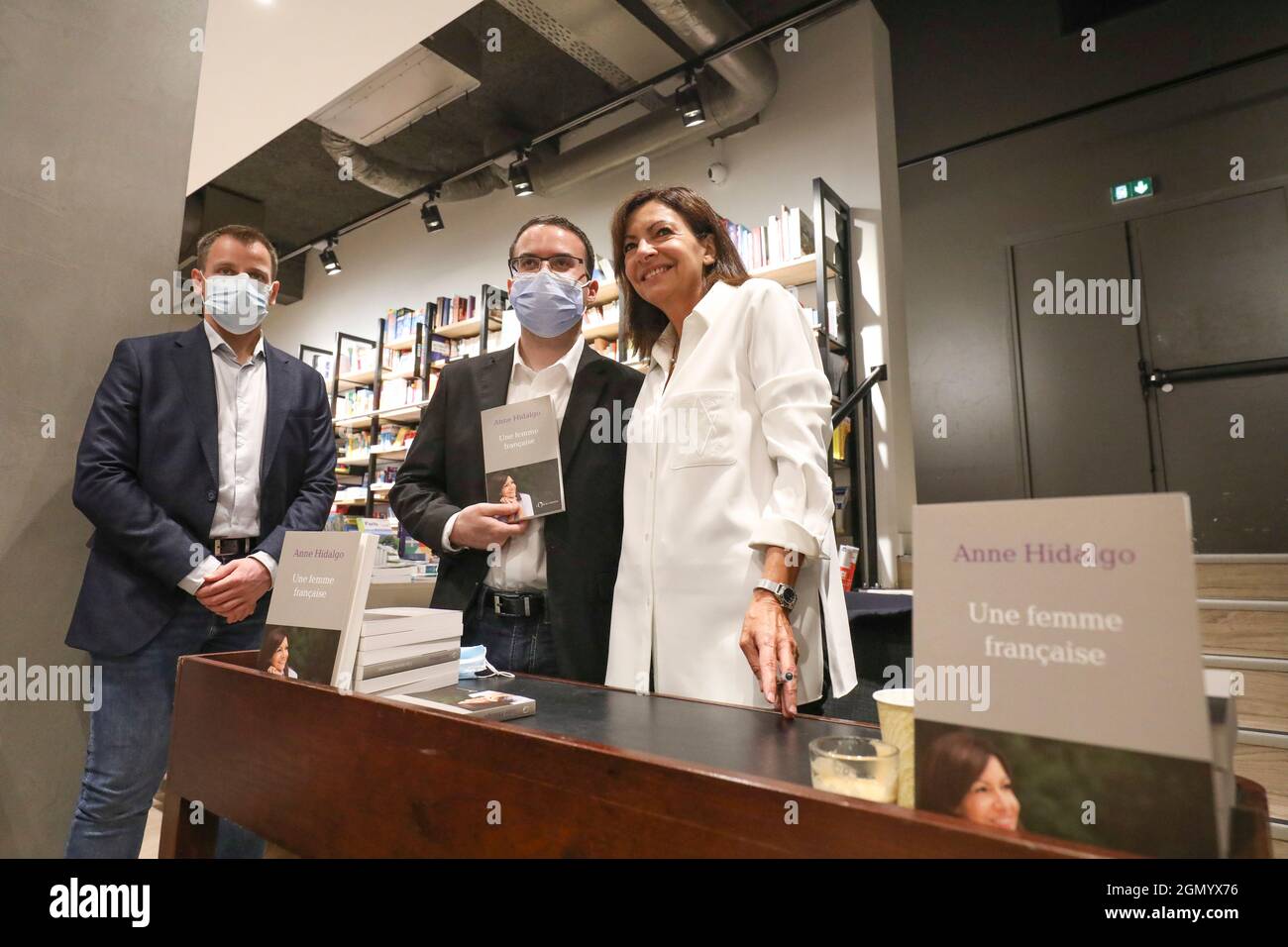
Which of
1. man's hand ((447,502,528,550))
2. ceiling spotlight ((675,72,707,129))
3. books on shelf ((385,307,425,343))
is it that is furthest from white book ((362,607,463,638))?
books on shelf ((385,307,425,343))

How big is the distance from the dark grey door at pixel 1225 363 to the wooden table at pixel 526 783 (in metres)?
4.37

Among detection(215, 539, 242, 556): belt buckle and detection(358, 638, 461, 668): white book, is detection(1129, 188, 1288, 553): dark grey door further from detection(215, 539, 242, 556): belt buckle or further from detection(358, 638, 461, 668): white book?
detection(215, 539, 242, 556): belt buckle

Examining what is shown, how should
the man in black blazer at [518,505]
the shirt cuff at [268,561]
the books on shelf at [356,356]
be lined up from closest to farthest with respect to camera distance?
the man in black blazer at [518,505] → the shirt cuff at [268,561] → the books on shelf at [356,356]

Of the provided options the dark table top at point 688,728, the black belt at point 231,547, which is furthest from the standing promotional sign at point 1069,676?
the black belt at point 231,547

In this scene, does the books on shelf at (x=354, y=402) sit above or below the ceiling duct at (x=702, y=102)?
below

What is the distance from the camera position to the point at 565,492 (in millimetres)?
Answer: 1512

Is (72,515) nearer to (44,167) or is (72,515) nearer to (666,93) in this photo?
(44,167)

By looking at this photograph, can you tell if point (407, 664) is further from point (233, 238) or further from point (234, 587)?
point (233, 238)

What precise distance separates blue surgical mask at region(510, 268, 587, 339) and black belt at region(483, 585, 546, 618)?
0.64 m

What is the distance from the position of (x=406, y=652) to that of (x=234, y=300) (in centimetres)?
121

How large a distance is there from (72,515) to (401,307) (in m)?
5.64

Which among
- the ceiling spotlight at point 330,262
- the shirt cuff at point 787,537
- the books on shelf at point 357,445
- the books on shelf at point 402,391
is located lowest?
the shirt cuff at point 787,537

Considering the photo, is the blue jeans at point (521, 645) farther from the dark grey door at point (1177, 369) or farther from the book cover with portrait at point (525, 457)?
the dark grey door at point (1177, 369)

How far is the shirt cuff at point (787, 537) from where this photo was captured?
103 centimetres
